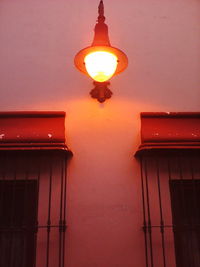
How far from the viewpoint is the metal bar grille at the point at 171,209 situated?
3506 millimetres

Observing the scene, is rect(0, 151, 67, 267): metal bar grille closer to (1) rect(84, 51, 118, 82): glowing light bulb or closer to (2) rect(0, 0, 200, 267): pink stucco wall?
(2) rect(0, 0, 200, 267): pink stucco wall

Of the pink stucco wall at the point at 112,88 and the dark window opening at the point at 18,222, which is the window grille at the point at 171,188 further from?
the dark window opening at the point at 18,222

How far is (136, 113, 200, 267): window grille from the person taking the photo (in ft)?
11.6

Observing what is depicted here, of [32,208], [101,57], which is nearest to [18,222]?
[32,208]

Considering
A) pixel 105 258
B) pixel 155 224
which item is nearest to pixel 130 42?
pixel 155 224

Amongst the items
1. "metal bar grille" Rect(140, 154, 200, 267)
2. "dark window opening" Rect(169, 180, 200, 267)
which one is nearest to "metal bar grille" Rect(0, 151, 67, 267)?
"metal bar grille" Rect(140, 154, 200, 267)

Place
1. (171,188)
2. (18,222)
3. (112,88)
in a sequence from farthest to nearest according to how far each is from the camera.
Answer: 1. (112,88)
2. (171,188)
3. (18,222)

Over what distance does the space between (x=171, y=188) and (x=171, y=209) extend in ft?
0.73

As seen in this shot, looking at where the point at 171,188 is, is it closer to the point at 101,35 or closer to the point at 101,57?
the point at 101,57

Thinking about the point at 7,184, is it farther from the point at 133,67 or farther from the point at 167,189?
the point at 133,67

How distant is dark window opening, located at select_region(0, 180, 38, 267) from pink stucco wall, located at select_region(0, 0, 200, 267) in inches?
14.7

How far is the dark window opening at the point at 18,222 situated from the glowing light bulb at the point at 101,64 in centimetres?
127

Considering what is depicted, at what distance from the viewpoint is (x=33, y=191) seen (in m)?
3.72

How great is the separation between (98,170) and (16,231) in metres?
1.00
